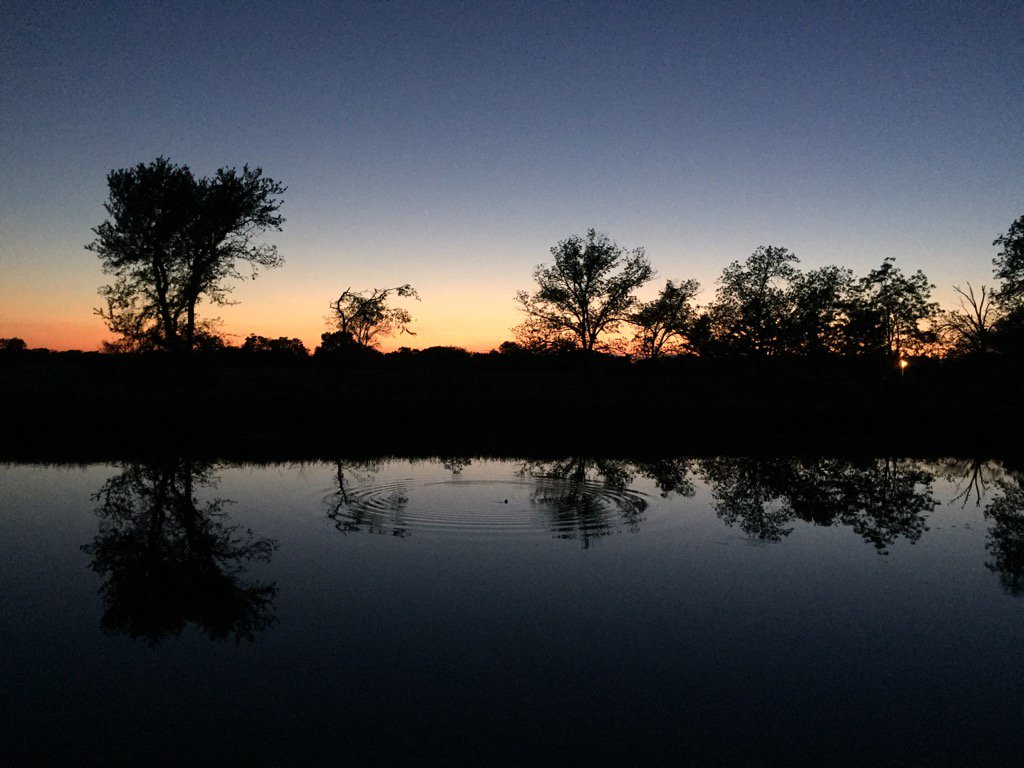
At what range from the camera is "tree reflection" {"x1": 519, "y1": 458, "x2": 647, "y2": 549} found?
14414mm

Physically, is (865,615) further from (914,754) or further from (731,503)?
(731,503)

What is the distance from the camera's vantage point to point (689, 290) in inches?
2731

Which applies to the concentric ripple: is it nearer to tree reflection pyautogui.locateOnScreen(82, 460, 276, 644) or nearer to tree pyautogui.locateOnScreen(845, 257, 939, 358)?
tree reflection pyautogui.locateOnScreen(82, 460, 276, 644)

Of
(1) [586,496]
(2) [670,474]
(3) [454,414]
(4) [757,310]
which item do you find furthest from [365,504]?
(4) [757,310]

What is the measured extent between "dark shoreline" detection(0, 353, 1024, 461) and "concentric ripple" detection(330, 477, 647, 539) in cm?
714

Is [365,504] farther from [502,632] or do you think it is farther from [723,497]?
[723,497]

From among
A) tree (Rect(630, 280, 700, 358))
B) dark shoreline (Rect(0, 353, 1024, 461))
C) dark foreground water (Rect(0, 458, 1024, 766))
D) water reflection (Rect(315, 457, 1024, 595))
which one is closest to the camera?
dark foreground water (Rect(0, 458, 1024, 766))

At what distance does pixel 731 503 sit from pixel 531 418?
22253mm

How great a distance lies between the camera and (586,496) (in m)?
17.8

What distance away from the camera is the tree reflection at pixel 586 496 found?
14.4 metres

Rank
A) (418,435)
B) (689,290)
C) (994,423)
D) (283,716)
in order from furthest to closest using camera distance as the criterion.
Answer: (689,290) < (994,423) < (418,435) < (283,716)

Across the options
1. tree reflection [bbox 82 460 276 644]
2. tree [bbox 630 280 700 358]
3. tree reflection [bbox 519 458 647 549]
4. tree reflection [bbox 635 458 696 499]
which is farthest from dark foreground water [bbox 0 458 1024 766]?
tree [bbox 630 280 700 358]

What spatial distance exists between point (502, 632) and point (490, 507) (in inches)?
299

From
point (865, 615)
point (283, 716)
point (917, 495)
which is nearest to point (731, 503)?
point (917, 495)
